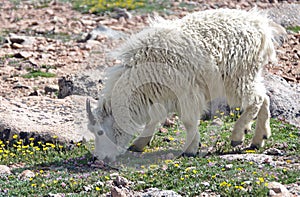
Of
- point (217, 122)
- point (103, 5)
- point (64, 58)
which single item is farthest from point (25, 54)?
point (217, 122)

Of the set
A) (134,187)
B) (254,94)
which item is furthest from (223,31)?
(134,187)

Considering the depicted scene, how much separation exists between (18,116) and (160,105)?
9.64 feet

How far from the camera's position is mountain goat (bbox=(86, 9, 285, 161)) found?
9484 mm

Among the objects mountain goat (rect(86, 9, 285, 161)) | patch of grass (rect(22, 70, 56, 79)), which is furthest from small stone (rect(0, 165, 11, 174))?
patch of grass (rect(22, 70, 56, 79))

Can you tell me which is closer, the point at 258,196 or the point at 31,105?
the point at 258,196

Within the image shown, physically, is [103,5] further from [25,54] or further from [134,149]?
[134,149]

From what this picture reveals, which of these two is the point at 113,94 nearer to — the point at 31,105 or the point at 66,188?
the point at 66,188

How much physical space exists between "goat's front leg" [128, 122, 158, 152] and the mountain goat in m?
0.25

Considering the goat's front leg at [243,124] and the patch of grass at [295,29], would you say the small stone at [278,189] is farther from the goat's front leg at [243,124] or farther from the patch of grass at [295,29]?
the patch of grass at [295,29]

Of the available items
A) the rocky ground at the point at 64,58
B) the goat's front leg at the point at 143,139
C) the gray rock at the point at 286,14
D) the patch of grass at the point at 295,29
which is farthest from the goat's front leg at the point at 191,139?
the gray rock at the point at 286,14

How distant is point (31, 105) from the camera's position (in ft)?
39.0

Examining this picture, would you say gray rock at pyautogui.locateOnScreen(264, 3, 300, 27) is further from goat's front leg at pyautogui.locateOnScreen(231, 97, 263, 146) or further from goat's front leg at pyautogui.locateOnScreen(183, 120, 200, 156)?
goat's front leg at pyautogui.locateOnScreen(183, 120, 200, 156)

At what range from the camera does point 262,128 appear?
10227 mm

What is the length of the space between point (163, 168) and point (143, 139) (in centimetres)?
140
